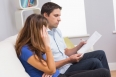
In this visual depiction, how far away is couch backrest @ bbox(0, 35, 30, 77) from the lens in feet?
4.16

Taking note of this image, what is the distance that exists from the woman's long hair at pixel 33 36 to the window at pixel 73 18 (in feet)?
5.84

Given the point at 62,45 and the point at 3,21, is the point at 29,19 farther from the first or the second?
the point at 3,21

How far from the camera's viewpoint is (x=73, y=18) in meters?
3.34

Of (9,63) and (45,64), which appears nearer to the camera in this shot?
(9,63)

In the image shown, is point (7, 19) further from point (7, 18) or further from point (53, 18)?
point (53, 18)

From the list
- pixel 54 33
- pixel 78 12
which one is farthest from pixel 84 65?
pixel 78 12

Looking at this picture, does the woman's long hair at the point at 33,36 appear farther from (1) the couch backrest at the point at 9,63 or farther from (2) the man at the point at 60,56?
(2) the man at the point at 60,56

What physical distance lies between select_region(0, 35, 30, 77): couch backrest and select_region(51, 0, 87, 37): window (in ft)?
6.14

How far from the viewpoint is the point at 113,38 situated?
3338mm

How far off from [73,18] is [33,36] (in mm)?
1889

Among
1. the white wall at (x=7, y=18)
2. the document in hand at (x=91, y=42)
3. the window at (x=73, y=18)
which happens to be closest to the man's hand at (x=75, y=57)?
the document in hand at (x=91, y=42)

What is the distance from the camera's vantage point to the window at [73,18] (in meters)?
3.32

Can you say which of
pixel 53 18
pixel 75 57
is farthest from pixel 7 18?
pixel 75 57

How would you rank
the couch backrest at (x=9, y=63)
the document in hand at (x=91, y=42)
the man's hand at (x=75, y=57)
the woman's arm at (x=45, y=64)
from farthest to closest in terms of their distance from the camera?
1. the document in hand at (x=91, y=42)
2. the man's hand at (x=75, y=57)
3. the woman's arm at (x=45, y=64)
4. the couch backrest at (x=9, y=63)
